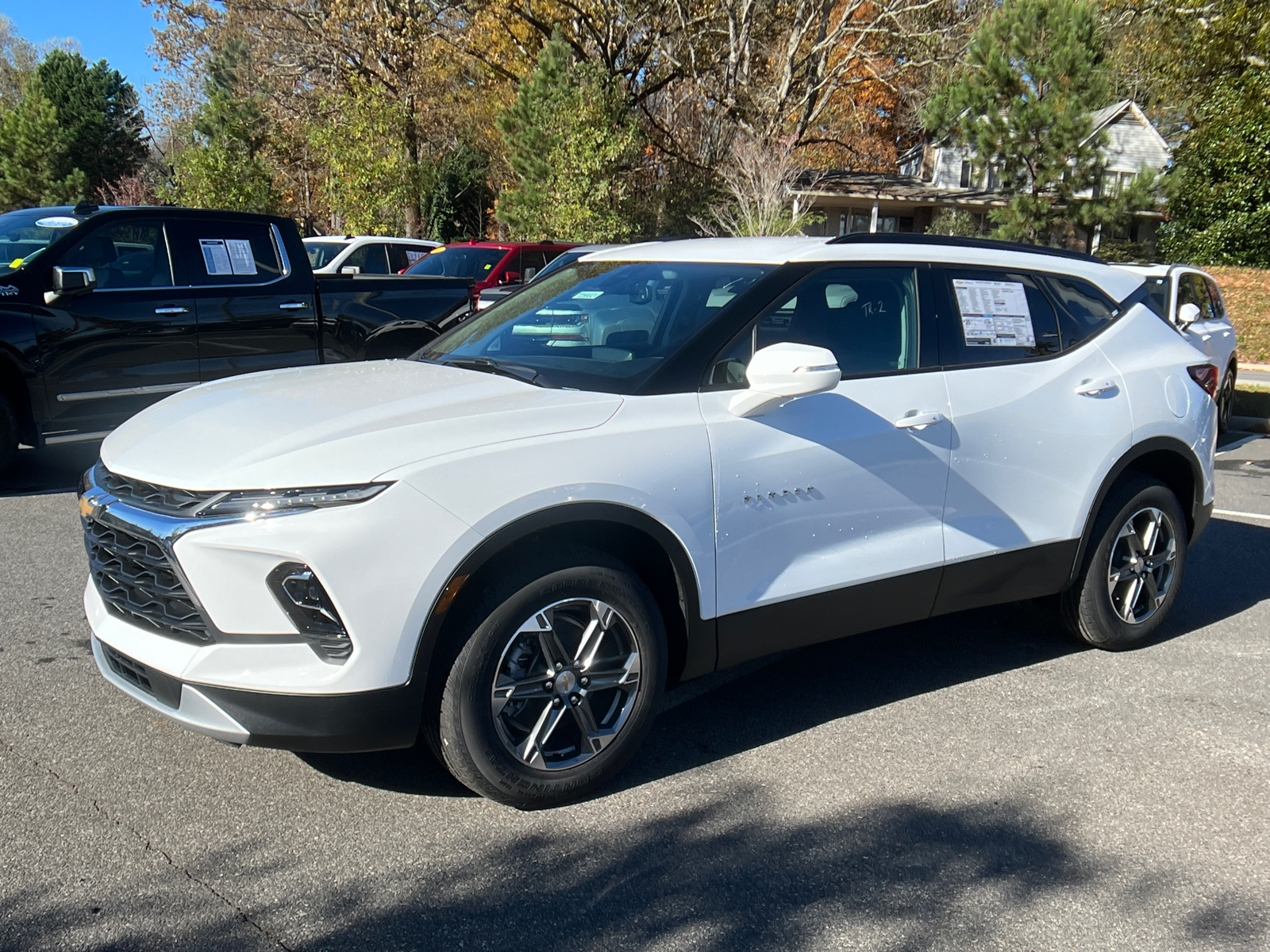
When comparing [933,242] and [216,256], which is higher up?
[933,242]

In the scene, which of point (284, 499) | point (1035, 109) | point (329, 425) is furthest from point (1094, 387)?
point (1035, 109)

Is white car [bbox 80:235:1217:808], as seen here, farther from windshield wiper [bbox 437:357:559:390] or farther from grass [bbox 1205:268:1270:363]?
grass [bbox 1205:268:1270:363]

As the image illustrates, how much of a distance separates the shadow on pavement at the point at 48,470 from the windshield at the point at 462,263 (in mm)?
6063

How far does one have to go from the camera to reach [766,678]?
4.63m

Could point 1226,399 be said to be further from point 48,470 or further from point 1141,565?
point 48,470

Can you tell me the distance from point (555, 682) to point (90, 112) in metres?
56.9

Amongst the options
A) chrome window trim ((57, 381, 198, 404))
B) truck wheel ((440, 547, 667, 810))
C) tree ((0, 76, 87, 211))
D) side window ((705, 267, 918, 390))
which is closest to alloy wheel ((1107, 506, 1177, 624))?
side window ((705, 267, 918, 390))

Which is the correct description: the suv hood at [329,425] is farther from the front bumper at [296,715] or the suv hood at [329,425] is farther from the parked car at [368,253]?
the parked car at [368,253]

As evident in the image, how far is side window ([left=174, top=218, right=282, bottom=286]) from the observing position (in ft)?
27.9

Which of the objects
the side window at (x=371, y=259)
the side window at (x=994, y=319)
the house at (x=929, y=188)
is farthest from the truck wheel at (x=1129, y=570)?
the house at (x=929, y=188)

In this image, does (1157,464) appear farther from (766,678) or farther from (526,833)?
(526,833)

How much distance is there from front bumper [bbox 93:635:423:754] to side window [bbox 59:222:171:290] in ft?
19.4

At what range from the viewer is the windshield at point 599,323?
3840 millimetres

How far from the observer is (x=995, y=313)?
4559mm
